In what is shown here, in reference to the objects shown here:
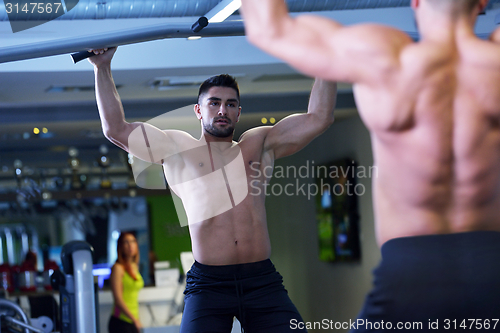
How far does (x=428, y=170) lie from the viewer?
1036 millimetres

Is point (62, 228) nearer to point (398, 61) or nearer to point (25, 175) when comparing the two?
point (25, 175)

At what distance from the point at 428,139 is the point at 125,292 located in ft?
14.1

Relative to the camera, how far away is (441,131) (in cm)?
101

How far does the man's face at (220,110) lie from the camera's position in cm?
224

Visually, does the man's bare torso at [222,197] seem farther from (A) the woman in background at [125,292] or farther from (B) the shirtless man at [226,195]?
(A) the woman in background at [125,292]

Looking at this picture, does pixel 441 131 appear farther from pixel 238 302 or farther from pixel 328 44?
pixel 238 302

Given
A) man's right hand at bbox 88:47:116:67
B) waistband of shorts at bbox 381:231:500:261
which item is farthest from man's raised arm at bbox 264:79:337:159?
waistband of shorts at bbox 381:231:500:261

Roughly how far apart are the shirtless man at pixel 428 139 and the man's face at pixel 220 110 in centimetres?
114

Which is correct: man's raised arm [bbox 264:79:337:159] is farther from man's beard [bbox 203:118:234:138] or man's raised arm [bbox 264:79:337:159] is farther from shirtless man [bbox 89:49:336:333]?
man's beard [bbox 203:118:234:138]

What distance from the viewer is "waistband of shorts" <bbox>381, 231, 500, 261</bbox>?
1051mm

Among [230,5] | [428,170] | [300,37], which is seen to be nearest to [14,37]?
[230,5]

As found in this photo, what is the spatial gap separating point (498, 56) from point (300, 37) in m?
0.37

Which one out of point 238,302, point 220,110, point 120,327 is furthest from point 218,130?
point 120,327

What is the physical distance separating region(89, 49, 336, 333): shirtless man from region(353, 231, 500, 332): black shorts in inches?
40.9
